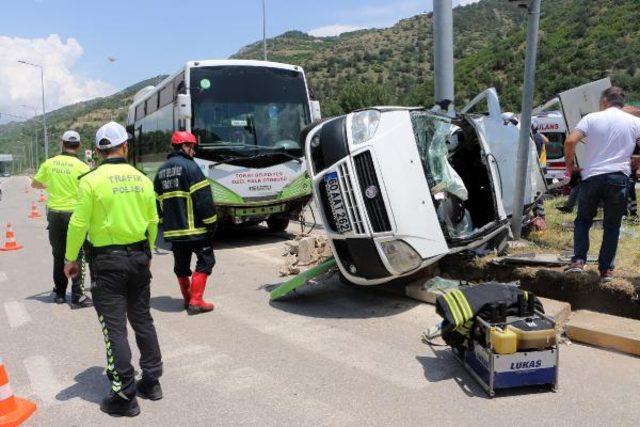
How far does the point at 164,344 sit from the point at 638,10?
48440mm

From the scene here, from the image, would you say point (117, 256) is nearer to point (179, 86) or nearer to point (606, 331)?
point (606, 331)

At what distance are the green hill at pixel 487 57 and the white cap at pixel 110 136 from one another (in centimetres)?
2453

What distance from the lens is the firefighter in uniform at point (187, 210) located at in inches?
227

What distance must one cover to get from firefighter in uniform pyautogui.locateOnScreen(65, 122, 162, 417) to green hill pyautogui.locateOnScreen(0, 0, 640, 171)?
81.1ft

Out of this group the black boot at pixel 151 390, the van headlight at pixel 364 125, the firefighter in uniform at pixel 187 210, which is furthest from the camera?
the firefighter in uniform at pixel 187 210

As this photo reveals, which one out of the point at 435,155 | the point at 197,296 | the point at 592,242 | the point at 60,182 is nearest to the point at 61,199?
the point at 60,182

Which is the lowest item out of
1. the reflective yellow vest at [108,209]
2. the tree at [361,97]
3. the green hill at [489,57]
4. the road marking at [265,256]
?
the road marking at [265,256]

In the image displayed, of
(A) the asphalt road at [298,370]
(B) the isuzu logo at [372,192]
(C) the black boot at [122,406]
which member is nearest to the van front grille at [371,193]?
(B) the isuzu logo at [372,192]

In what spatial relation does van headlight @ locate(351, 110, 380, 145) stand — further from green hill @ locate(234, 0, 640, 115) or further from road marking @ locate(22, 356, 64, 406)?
green hill @ locate(234, 0, 640, 115)

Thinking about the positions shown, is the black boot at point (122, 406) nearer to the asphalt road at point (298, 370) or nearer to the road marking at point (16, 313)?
the asphalt road at point (298, 370)

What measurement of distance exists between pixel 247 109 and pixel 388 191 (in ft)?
17.7

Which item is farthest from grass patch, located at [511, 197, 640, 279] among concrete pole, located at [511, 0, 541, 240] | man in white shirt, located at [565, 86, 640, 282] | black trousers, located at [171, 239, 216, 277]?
black trousers, located at [171, 239, 216, 277]

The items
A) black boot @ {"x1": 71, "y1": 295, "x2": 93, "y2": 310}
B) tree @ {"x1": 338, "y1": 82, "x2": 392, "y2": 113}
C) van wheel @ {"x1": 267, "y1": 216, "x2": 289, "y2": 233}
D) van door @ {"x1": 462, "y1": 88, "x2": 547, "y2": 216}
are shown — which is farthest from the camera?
tree @ {"x1": 338, "y1": 82, "x2": 392, "y2": 113}

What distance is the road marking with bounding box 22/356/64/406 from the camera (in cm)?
396
